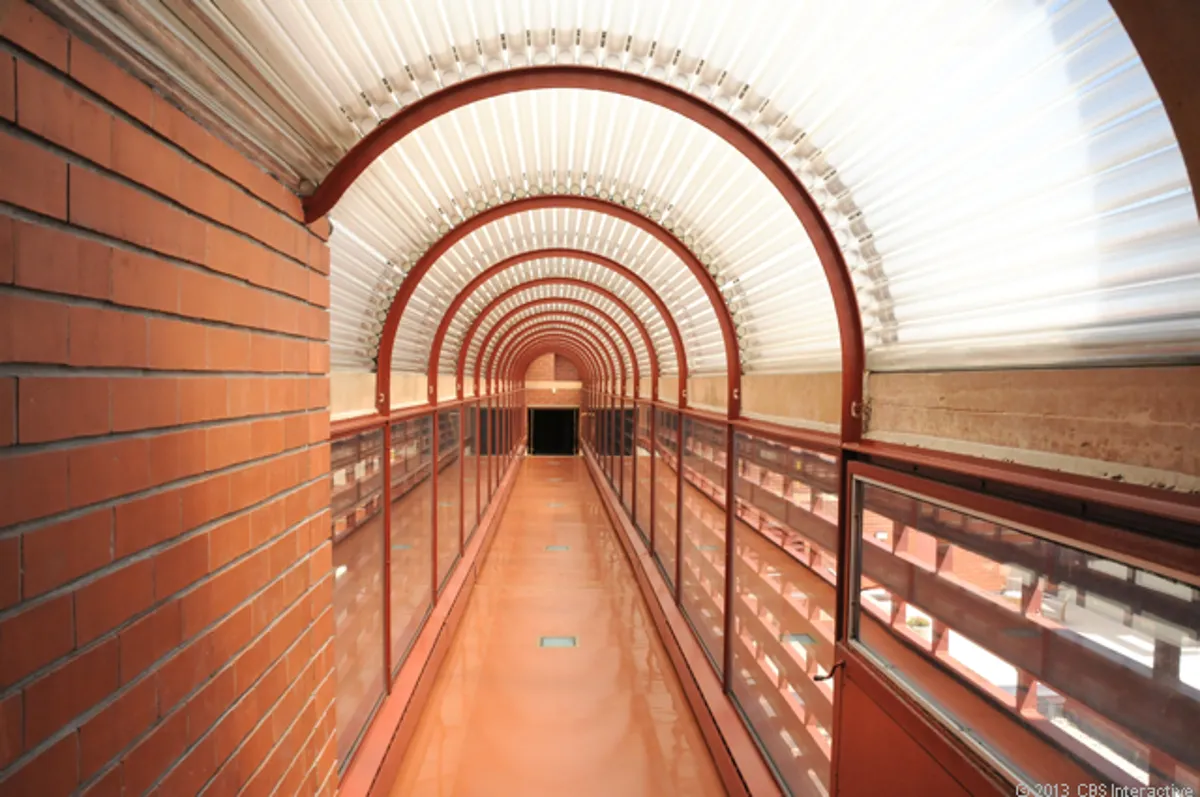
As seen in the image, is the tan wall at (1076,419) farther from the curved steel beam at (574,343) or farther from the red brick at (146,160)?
the curved steel beam at (574,343)

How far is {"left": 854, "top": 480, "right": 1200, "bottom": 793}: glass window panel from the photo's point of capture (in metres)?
1.42

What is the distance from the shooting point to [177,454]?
146 centimetres

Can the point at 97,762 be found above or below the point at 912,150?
below

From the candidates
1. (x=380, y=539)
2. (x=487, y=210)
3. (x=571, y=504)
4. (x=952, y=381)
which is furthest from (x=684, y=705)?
(x=571, y=504)

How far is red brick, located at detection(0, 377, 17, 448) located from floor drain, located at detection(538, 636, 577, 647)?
512 centimetres

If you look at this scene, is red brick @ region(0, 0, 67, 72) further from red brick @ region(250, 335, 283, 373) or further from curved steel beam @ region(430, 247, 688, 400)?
curved steel beam @ region(430, 247, 688, 400)

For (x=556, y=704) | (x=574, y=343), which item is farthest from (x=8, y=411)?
(x=574, y=343)

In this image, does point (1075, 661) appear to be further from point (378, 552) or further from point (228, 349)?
point (378, 552)

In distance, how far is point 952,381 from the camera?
204 centimetres

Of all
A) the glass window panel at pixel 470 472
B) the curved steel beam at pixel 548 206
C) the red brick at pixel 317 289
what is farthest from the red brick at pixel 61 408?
the glass window panel at pixel 470 472

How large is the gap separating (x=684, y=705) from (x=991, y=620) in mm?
2138

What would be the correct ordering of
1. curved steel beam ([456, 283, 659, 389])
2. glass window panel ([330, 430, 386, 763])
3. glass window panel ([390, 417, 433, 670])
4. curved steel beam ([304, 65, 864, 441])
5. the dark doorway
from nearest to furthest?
curved steel beam ([304, 65, 864, 441])
glass window panel ([330, 430, 386, 763])
glass window panel ([390, 417, 433, 670])
curved steel beam ([456, 283, 659, 389])
the dark doorway

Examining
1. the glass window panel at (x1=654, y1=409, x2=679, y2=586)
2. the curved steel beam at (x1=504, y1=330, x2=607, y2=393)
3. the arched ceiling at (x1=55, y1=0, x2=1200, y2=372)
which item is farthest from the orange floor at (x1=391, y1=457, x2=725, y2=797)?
the curved steel beam at (x1=504, y1=330, x2=607, y2=393)

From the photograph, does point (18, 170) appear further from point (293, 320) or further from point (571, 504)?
point (571, 504)
